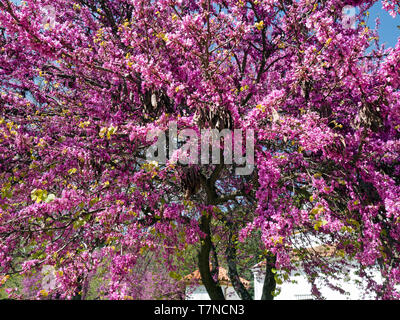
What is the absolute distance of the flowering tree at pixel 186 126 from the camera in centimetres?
422

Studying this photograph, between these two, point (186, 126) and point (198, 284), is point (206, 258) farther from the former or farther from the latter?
point (198, 284)

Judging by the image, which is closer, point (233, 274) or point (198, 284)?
point (233, 274)

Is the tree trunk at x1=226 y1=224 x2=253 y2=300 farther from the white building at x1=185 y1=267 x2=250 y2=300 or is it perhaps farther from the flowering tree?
the flowering tree

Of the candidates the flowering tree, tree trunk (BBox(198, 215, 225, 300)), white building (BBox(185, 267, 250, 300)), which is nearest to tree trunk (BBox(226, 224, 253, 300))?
white building (BBox(185, 267, 250, 300))

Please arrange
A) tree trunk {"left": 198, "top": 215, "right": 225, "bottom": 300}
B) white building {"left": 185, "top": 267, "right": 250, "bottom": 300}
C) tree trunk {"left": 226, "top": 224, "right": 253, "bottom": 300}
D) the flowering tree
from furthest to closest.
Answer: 1. white building {"left": 185, "top": 267, "right": 250, "bottom": 300}
2. tree trunk {"left": 226, "top": 224, "right": 253, "bottom": 300}
3. tree trunk {"left": 198, "top": 215, "right": 225, "bottom": 300}
4. the flowering tree

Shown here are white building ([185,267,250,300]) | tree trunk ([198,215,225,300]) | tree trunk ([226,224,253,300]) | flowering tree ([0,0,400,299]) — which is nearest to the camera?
flowering tree ([0,0,400,299])

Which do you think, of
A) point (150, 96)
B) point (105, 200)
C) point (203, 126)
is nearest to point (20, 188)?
point (105, 200)

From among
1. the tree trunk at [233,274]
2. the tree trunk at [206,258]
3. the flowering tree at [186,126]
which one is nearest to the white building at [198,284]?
the tree trunk at [233,274]

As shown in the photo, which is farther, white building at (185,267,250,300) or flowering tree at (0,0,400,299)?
white building at (185,267,250,300)

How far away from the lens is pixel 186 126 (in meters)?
4.48

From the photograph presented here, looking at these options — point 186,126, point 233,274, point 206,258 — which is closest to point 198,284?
point 233,274

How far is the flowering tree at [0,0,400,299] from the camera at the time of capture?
422 centimetres

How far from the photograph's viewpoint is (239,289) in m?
10.5

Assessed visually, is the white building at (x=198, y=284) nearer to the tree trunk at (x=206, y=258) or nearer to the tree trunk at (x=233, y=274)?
the tree trunk at (x=233, y=274)
